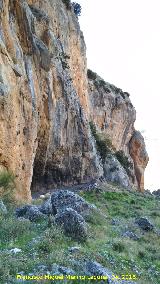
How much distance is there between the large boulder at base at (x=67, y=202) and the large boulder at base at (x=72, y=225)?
10.5 ft

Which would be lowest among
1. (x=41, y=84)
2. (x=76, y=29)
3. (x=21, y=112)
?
(x=21, y=112)

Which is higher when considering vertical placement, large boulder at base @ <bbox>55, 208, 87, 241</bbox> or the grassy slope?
large boulder at base @ <bbox>55, 208, 87, 241</bbox>

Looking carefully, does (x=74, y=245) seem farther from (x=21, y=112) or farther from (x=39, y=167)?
(x=39, y=167)

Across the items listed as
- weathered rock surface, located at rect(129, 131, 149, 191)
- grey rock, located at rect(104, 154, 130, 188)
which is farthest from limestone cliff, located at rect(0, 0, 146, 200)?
weathered rock surface, located at rect(129, 131, 149, 191)

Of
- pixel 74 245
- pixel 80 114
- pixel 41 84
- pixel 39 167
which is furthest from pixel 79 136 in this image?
pixel 74 245

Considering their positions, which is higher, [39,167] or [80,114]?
[80,114]

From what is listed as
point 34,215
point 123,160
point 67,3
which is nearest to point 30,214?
point 34,215

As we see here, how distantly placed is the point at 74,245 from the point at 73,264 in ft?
7.67

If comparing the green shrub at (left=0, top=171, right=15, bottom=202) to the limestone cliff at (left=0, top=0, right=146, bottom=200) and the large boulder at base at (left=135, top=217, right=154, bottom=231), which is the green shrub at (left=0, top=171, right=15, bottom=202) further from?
the large boulder at base at (left=135, top=217, right=154, bottom=231)

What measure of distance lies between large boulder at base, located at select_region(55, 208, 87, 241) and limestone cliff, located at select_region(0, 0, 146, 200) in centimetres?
894

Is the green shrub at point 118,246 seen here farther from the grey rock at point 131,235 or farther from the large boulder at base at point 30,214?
Result: the large boulder at base at point 30,214

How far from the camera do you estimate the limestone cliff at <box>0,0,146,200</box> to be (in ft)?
81.9

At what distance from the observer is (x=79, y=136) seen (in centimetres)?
4303

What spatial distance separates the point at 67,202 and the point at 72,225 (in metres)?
4.48
